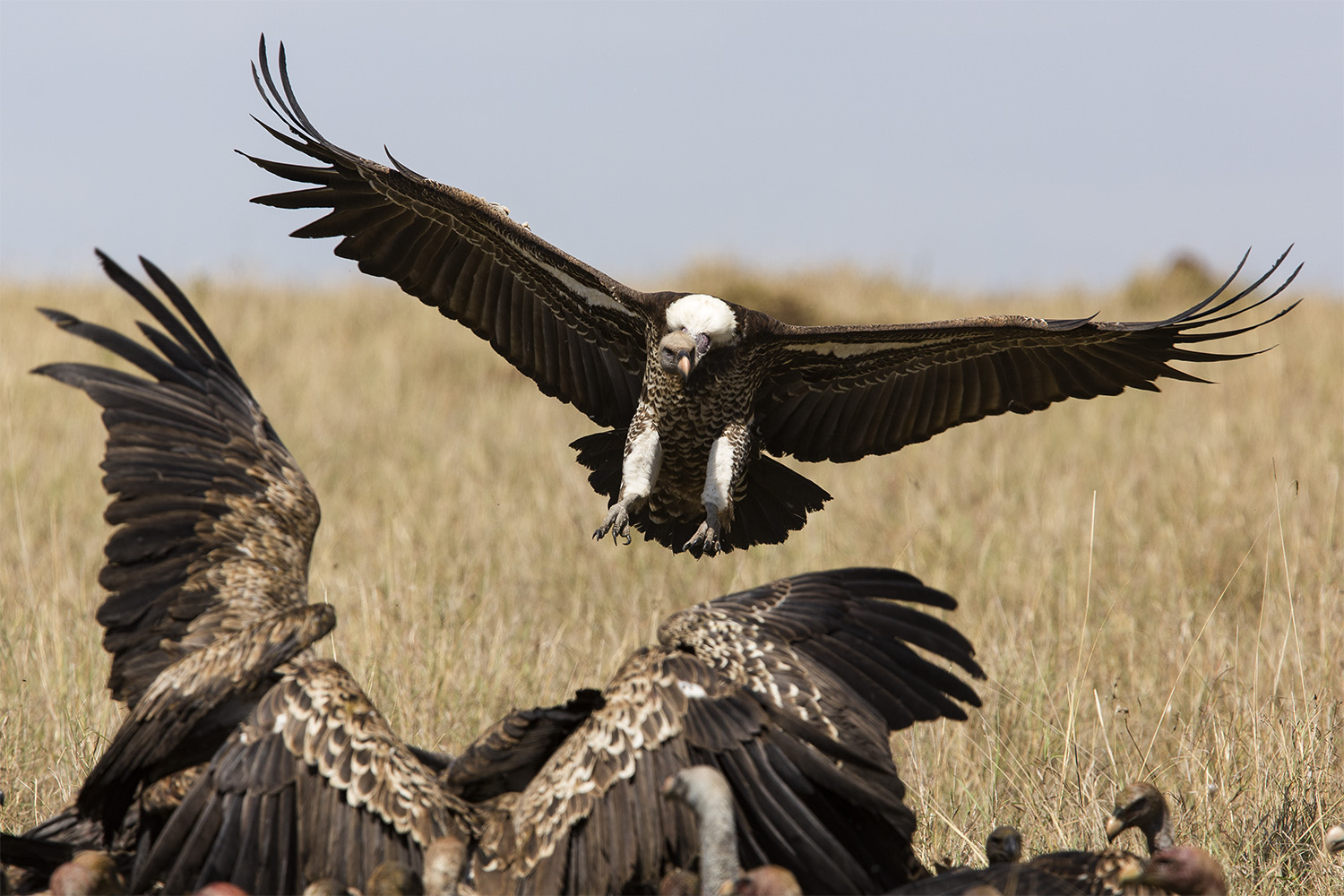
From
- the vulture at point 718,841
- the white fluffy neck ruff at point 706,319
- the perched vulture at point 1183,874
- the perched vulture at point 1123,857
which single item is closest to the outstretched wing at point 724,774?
the vulture at point 718,841

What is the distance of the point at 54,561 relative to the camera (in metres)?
6.71

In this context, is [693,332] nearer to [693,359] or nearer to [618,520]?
[693,359]

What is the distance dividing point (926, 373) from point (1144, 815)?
Answer: 8.41 ft

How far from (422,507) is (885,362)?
3617 mm

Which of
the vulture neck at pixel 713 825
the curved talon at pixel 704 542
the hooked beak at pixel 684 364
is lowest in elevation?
the vulture neck at pixel 713 825

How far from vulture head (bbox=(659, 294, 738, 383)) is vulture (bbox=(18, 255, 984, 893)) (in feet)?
5.49

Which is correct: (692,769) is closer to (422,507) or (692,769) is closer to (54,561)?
(54,561)

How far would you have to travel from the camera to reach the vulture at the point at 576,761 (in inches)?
134

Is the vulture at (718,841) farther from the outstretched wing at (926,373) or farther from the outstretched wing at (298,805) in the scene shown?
the outstretched wing at (926,373)

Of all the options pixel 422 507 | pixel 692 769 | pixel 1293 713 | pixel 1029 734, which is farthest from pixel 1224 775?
pixel 422 507

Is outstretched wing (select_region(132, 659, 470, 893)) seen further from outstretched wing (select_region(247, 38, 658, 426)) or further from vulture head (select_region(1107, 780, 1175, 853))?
outstretched wing (select_region(247, 38, 658, 426))

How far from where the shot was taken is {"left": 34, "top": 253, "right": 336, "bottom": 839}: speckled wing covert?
4062 mm

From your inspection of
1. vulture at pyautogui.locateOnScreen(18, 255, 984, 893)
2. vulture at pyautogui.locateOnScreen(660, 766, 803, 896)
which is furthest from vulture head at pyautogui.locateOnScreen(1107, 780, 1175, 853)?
vulture at pyautogui.locateOnScreen(660, 766, 803, 896)

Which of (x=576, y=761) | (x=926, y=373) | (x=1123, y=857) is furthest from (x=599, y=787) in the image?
(x=926, y=373)
